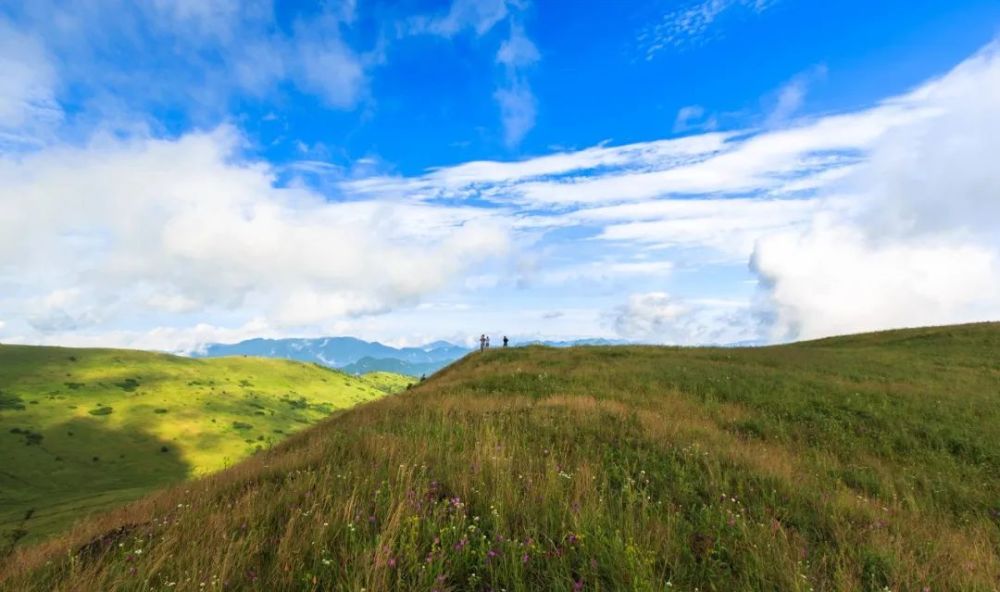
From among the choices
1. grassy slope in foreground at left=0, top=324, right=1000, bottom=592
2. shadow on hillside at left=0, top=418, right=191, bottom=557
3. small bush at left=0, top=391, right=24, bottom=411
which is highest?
grassy slope in foreground at left=0, top=324, right=1000, bottom=592

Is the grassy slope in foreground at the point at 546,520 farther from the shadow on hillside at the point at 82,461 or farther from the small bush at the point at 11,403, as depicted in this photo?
the small bush at the point at 11,403

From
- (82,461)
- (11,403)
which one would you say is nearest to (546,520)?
(82,461)

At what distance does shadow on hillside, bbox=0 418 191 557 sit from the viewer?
129 meters

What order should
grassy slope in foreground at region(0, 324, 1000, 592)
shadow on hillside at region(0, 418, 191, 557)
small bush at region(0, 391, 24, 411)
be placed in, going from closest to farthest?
1. grassy slope in foreground at region(0, 324, 1000, 592)
2. shadow on hillside at region(0, 418, 191, 557)
3. small bush at region(0, 391, 24, 411)

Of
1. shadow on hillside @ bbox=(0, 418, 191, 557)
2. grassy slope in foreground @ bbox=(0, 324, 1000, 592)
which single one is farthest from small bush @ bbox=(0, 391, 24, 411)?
grassy slope in foreground @ bbox=(0, 324, 1000, 592)

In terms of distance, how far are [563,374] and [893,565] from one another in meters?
21.1

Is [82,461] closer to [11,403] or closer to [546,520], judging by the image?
[11,403]

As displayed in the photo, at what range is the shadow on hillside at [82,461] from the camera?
128625 mm

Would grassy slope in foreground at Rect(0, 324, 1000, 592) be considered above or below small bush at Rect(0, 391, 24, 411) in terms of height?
above

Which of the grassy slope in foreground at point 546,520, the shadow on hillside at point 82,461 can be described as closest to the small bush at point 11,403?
the shadow on hillside at point 82,461

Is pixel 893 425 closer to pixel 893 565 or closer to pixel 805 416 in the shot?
pixel 805 416

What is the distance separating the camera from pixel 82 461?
148m

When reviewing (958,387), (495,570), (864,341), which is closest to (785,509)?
(495,570)

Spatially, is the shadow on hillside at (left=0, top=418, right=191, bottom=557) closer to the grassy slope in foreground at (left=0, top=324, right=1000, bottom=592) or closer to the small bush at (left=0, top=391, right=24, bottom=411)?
the small bush at (left=0, top=391, right=24, bottom=411)
